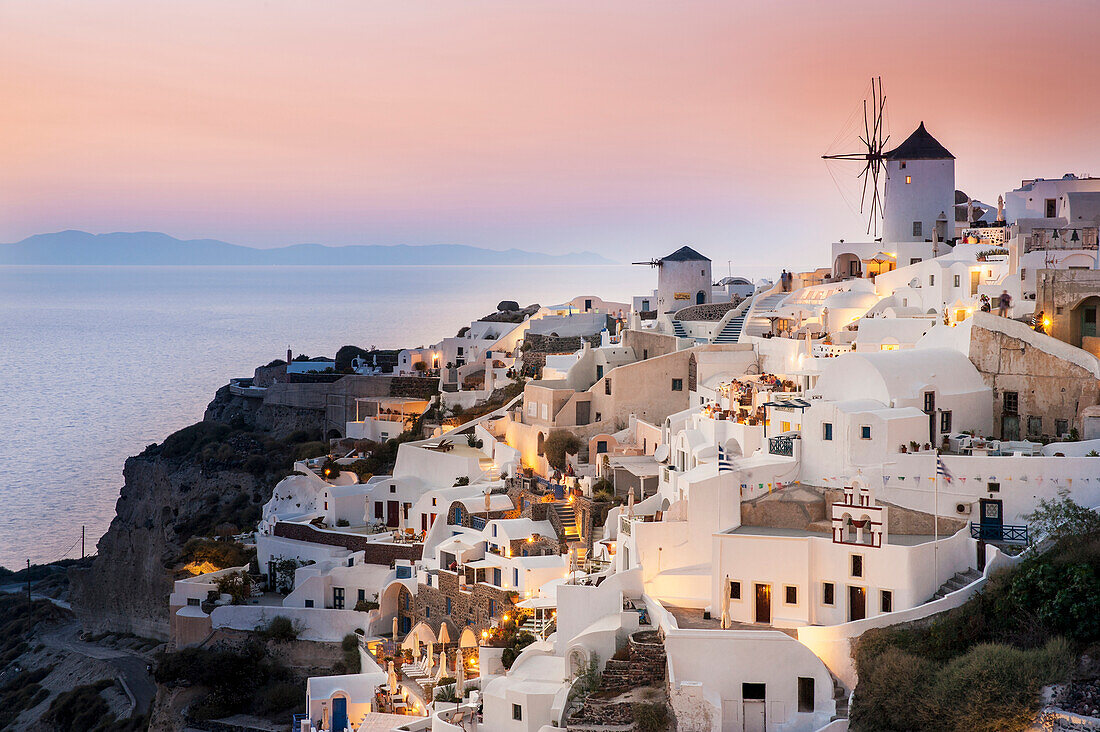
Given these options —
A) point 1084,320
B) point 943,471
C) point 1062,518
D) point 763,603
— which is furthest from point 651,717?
point 1084,320

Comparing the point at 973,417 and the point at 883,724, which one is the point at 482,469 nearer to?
the point at 973,417

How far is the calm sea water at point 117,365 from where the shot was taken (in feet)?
220

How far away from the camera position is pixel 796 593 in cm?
1872

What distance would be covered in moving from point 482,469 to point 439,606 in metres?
5.61

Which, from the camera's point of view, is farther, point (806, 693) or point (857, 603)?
point (857, 603)

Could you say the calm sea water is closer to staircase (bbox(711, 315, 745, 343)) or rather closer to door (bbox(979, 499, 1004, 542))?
staircase (bbox(711, 315, 745, 343))

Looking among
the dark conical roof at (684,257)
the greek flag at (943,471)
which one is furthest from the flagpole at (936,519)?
the dark conical roof at (684,257)

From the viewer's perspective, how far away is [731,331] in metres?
32.5

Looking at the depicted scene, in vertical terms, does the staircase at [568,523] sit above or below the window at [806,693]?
above

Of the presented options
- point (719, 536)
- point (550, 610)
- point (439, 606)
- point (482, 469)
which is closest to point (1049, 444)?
point (719, 536)

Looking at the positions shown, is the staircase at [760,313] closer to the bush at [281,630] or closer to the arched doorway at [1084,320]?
the arched doorway at [1084,320]

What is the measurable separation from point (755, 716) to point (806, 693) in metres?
0.81

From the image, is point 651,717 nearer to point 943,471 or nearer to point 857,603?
point 857,603

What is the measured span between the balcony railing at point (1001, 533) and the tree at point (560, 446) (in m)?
11.6
